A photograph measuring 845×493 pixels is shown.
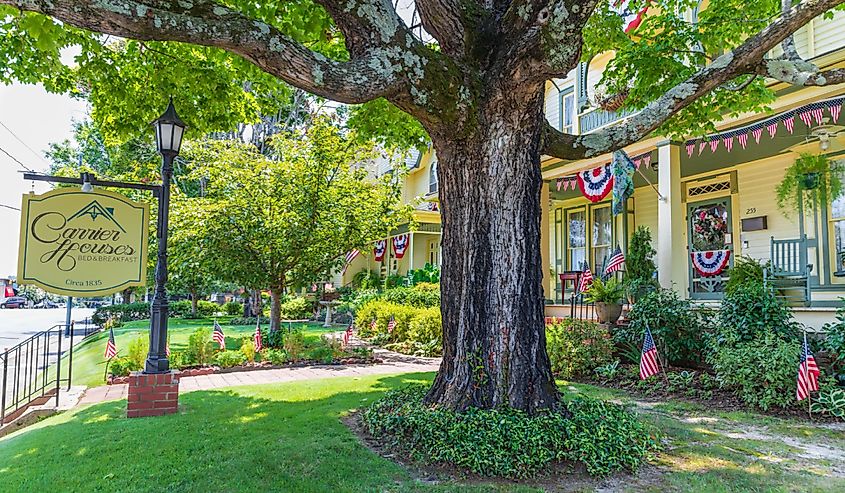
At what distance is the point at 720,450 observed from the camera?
4.70 m

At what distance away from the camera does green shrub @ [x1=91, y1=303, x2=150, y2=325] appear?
74.7 feet

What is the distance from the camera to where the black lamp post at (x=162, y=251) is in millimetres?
6035

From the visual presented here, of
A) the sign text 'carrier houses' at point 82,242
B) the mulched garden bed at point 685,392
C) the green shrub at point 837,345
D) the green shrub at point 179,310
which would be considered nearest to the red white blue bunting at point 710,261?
A: the mulched garden bed at point 685,392

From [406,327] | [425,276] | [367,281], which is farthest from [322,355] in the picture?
[367,281]

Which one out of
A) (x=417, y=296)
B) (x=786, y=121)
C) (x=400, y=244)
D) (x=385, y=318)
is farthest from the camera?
(x=400, y=244)

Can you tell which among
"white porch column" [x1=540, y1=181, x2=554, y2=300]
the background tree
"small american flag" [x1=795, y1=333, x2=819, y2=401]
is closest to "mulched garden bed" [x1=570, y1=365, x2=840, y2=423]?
"small american flag" [x1=795, y1=333, x2=819, y2=401]

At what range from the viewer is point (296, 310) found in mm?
22781

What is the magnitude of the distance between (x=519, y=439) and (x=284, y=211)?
315 inches

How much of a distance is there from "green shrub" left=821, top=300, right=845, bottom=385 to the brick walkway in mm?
5681

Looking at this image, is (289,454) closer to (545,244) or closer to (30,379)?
(30,379)

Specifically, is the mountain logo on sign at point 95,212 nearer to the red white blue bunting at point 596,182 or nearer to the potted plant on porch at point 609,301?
the potted plant on porch at point 609,301

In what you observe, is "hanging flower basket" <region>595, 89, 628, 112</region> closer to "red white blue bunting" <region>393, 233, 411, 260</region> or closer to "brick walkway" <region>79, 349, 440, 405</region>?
"brick walkway" <region>79, 349, 440, 405</region>

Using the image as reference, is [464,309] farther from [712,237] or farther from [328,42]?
[712,237]

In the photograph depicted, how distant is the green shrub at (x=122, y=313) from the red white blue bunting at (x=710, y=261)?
846 inches
